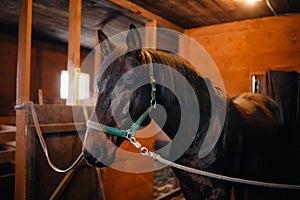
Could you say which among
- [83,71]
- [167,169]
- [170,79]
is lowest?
[167,169]

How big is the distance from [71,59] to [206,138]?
69.2 inches

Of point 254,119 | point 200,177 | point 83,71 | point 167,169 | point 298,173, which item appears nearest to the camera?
point 200,177

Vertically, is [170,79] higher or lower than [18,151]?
higher

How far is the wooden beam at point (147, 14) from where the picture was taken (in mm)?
3048

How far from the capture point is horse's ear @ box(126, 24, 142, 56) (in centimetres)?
121

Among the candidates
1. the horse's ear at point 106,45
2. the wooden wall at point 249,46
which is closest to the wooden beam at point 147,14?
the wooden wall at point 249,46

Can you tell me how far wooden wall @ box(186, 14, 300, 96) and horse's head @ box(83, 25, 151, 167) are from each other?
290 centimetres

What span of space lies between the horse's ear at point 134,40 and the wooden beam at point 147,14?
188 centimetres

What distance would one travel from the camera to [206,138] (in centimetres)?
138

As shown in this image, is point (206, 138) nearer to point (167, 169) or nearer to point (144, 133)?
point (144, 133)

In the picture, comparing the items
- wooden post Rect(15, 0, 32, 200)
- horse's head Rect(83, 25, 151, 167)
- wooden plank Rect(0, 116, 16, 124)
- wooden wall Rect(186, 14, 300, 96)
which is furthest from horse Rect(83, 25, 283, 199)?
wooden plank Rect(0, 116, 16, 124)

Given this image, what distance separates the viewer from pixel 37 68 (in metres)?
5.73

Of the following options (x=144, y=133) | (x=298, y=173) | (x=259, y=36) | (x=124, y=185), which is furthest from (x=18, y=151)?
(x=259, y=36)

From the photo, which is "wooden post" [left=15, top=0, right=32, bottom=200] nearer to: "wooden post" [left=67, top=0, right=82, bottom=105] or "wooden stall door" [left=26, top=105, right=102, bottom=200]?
"wooden stall door" [left=26, top=105, right=102, bottom=200]
